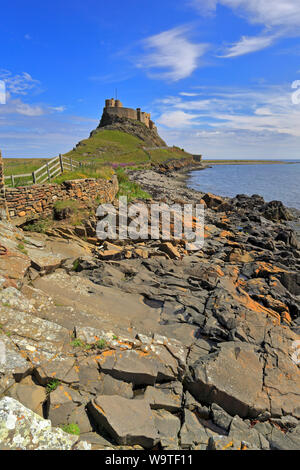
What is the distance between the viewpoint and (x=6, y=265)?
313 inches

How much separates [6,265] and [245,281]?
385 inches

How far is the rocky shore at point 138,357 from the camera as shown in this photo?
14.2 feet

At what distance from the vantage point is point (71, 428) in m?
4.08

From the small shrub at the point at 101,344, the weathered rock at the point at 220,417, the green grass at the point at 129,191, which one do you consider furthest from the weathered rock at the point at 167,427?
the green grass at the point at 129,191

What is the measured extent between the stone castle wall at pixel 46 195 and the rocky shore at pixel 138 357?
107 inches

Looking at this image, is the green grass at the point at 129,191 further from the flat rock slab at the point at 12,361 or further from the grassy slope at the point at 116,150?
the grassy slope at the point at 116,150

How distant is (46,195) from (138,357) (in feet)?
39.3

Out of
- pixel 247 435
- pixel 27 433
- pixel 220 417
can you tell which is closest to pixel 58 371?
pixel 27 433

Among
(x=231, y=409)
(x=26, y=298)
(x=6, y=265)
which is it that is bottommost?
(x=231, y=409)

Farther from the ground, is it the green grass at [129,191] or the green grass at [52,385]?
the green grass at [129,191]

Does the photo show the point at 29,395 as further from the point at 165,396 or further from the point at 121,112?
the point at 121,112
